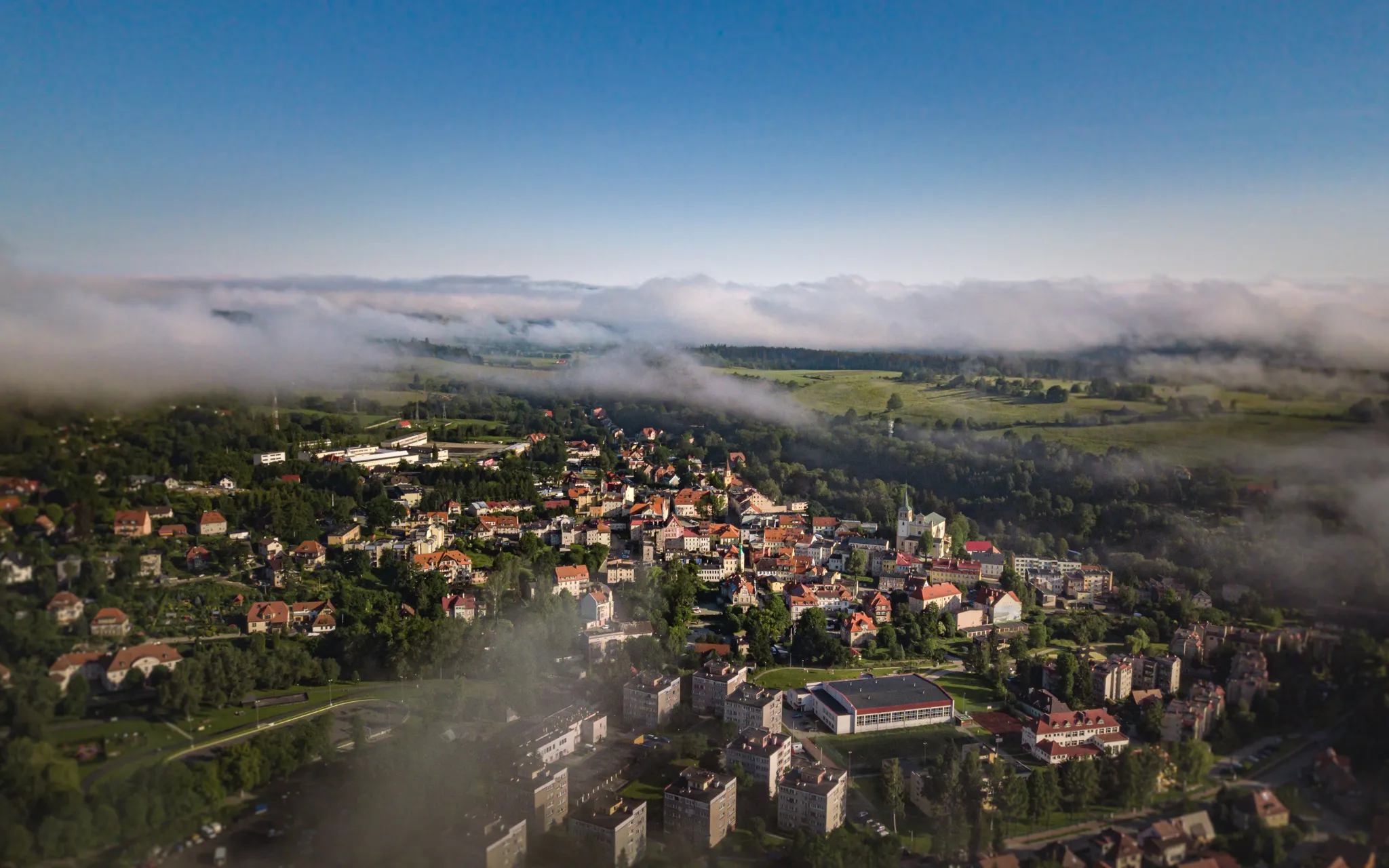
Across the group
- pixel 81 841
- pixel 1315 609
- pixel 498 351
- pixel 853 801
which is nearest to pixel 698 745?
pixel 853 801

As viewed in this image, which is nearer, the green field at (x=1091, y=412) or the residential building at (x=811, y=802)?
the residential building at (x=811, y=802)

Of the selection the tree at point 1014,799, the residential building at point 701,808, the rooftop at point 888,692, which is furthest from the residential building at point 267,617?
the tree at point 1014,799

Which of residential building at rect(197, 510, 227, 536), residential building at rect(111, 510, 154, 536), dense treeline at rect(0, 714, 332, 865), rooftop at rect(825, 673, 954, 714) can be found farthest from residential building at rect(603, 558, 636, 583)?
dense treeline at rect(0, 714, 332, 865)

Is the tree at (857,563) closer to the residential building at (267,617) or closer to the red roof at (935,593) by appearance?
the red roof at (935,593)

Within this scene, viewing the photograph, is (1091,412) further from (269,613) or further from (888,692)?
(269,613)

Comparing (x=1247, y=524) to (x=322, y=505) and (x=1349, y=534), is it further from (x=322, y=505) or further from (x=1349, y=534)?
(x=322, y=505)

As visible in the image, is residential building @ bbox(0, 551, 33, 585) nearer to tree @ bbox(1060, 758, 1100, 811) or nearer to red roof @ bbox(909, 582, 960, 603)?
tree @ bbox(1060, 758, 1100, 811)

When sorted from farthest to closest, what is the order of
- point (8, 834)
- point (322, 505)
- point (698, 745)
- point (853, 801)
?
point (322, 505) → point (698, 745) → point (853, 801) → point (8, 834)
